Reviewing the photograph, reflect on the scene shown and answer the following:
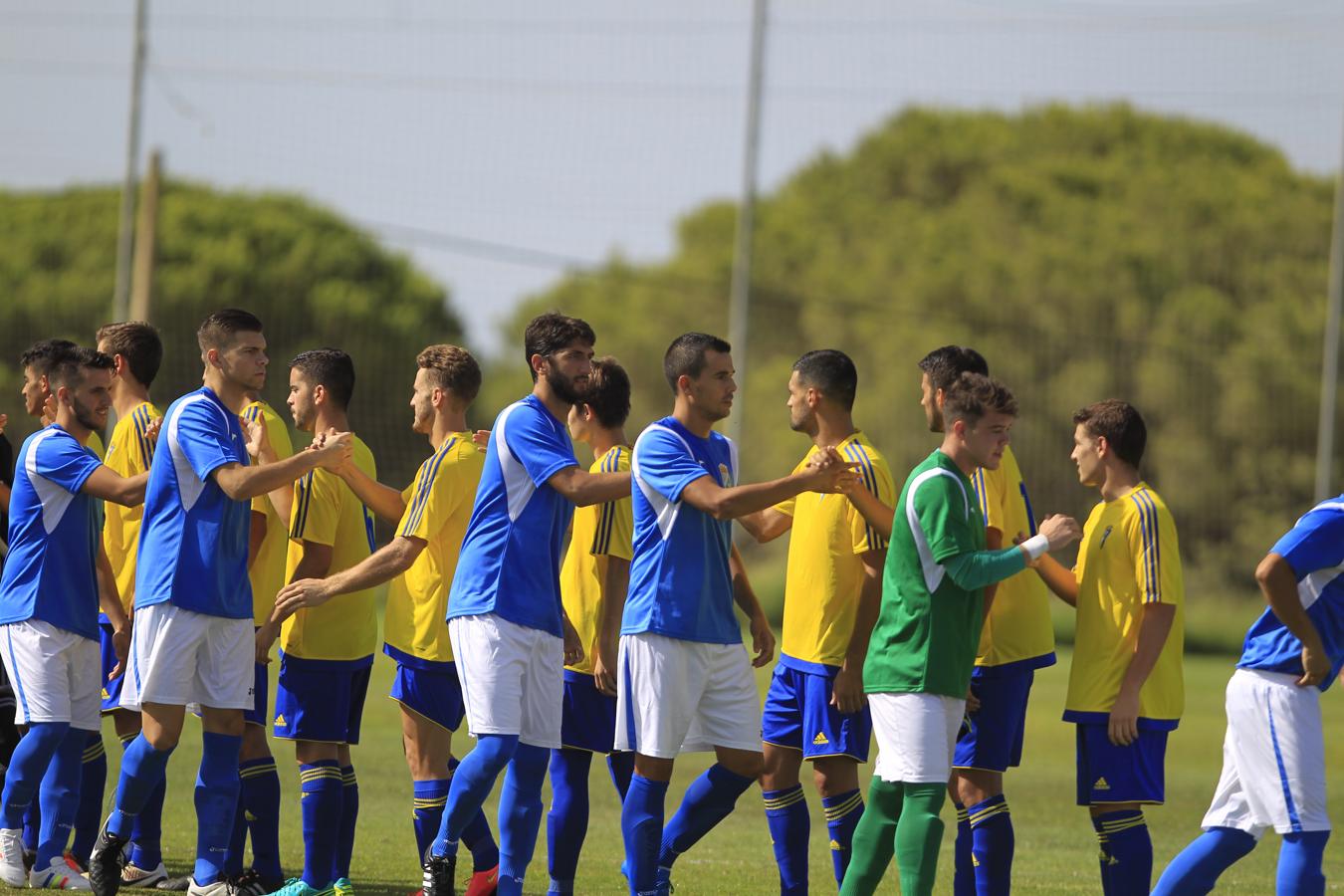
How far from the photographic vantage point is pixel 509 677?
687cm

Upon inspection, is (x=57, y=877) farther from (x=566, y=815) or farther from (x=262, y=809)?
(x=566, y=815)

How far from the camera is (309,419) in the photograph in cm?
771

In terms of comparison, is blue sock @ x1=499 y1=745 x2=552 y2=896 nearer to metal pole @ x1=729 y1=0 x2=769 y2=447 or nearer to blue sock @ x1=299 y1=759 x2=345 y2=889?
blue sock @ x1=299 y1=759 x2=345 y2=889

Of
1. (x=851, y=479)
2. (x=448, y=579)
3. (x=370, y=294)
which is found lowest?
(x=448, y=579)

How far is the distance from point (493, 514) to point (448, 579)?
0.84m

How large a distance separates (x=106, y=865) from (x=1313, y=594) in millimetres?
4884

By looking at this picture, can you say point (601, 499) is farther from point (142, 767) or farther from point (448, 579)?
point (142, 767)

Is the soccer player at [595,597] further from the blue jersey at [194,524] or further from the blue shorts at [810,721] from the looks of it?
the blue jersey at [194,524]

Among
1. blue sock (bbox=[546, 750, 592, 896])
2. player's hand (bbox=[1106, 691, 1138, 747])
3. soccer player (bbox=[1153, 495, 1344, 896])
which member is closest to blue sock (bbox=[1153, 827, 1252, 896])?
soccer player (bbox=[1153, 495, 1344, 896])

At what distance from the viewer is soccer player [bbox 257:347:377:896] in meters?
7.50

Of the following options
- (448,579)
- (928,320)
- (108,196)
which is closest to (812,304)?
(928,320)

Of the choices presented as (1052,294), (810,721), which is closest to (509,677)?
(810,721)

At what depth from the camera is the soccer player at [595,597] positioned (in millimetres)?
7598

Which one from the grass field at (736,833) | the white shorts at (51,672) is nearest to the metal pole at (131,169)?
the grass field at (736,833)
